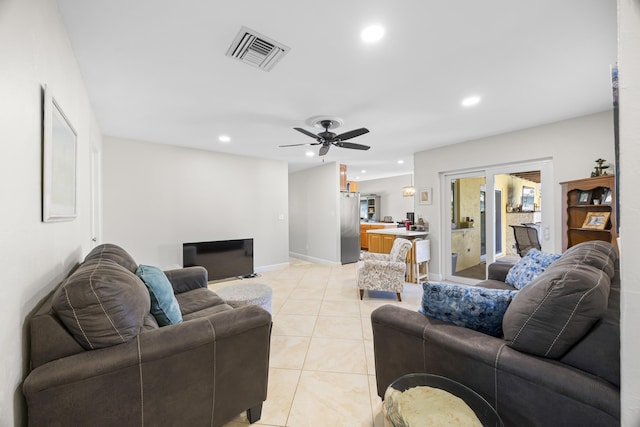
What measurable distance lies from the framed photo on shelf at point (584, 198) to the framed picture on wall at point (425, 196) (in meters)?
2.00

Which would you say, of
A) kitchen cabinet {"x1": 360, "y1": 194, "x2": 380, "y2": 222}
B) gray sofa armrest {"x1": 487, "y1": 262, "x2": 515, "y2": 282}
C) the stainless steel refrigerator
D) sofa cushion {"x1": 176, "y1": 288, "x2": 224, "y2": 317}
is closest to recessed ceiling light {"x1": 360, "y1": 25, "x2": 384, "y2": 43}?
sofa cushion {"x1": 176, "y1": 288, "x2": 224, "y2": 317}

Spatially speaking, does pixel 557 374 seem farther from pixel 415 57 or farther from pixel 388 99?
pixel 388 99

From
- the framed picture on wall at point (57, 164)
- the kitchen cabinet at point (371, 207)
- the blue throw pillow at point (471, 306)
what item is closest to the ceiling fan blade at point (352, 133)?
the blue throw pillow at point (471, 306)

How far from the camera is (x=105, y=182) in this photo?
12.9 feet

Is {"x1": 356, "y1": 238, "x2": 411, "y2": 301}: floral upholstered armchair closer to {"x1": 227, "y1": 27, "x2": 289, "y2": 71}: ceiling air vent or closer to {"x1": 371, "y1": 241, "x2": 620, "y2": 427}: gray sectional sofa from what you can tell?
{"x1": 371, "y1": 241, "x2": 620, "y2": 427}: gray sectional sofa

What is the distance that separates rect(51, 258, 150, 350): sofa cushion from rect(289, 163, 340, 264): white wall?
488 cm

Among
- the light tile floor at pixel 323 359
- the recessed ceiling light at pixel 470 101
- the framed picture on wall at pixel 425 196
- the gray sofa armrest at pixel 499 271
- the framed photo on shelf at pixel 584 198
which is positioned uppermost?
the recessed ceiling light at pixel 470 101

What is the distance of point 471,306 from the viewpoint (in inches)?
53.9

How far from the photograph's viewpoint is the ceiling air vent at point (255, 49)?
1.76 meters

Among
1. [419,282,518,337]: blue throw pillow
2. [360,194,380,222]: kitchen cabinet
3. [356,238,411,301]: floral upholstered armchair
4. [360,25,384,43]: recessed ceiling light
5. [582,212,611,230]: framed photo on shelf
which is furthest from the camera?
[360,194,380,222]: kitchen cabinet

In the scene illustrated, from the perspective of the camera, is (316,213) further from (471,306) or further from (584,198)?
(471,306)

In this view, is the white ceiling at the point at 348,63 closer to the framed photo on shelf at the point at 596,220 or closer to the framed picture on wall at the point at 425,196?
the framed photo on shelf at the point at 596,220

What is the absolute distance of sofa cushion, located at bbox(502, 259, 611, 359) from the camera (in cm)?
100

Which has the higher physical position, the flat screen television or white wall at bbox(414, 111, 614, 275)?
white wall at bbox(414, 111, 614, 275)
